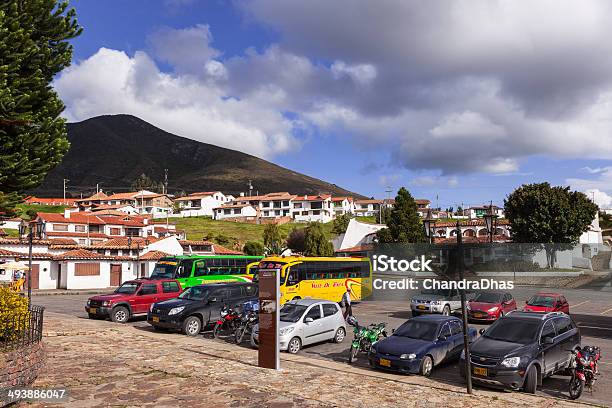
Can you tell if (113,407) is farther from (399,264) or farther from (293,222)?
(293,222)

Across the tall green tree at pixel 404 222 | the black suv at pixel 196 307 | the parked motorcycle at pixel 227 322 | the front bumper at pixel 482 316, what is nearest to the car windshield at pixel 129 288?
the black suv at pixel 196 307

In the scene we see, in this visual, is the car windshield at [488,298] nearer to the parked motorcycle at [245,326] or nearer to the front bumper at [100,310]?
the parked motorcycle at [245,326]

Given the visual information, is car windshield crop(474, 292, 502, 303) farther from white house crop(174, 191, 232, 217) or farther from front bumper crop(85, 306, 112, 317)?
white house crop(174, 191, 232, 217)

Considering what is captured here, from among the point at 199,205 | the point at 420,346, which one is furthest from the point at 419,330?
the point at 199,205

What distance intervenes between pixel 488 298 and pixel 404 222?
105 feet

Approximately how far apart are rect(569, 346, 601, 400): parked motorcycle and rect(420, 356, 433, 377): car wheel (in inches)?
135

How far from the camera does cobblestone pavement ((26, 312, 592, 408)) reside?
390 inches

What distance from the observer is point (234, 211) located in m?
124

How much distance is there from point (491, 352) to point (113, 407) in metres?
8.80

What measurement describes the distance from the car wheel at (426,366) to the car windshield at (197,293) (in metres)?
10.3

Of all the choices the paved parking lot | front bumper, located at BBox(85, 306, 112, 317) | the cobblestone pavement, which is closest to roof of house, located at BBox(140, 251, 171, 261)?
the paved parking lot

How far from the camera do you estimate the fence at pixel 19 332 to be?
33.4ft

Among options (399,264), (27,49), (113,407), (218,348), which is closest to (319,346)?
(218,348)

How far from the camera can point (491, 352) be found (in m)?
12.0
